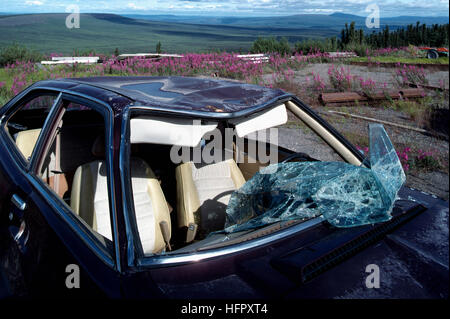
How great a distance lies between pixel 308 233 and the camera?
1853mm

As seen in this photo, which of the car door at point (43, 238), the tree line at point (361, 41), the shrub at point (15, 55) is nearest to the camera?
the car door at point (43, 238)

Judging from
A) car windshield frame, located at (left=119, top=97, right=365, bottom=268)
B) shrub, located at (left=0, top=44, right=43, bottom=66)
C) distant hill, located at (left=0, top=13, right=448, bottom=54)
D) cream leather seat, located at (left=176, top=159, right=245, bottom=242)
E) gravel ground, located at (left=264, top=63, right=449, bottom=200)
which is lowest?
gravel ground, located at (left=264, top=63, right=449, bottom=200)

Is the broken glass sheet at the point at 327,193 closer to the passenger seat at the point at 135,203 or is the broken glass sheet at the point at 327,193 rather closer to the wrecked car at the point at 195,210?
the wrecked car at the point at 195,210

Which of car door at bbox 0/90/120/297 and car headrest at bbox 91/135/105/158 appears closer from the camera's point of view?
car door at bbox 0/90/120/297

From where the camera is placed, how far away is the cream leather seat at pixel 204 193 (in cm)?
266

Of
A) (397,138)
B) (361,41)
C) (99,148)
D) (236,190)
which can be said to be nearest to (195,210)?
(236,190)

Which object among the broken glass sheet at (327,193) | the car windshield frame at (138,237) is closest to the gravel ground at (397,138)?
the broken glass sheet at (327,193)

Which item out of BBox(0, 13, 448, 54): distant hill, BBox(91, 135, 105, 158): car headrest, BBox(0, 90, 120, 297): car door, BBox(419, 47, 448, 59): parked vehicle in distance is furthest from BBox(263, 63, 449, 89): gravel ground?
BBox(0, 90, 120, 297): car door

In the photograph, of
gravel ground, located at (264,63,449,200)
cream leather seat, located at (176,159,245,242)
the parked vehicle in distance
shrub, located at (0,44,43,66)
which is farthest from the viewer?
the parked vehicle in distance

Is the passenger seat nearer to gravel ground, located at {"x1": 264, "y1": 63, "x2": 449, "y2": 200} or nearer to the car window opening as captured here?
the car window opening

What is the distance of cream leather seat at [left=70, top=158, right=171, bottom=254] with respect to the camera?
7.65 feet

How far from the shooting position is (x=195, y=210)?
2701mm

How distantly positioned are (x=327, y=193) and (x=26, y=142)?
7.53 ft

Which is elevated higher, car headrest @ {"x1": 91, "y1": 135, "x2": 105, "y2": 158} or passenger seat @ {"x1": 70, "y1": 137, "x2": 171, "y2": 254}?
car headrest @ {"x1": 91, "y1": 135, "x2": 105, "y2": 158}
